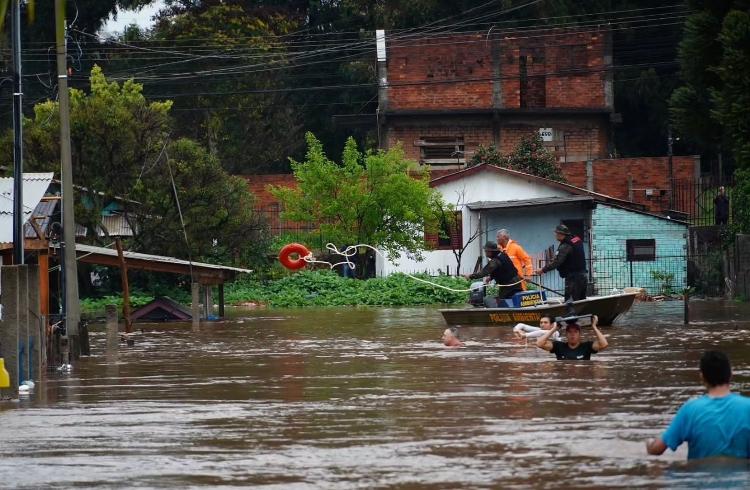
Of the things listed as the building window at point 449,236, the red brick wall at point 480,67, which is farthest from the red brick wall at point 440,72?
the building window at point 449,236

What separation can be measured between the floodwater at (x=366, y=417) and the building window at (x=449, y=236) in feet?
80.9

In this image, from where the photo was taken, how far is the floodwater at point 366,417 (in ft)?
38.9

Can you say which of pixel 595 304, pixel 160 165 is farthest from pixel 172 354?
pixel 160 165

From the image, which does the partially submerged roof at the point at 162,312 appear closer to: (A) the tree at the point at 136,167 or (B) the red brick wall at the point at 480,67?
(A) the tree at the point at 136,167

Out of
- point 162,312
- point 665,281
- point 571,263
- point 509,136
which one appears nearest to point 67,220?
point 571,263

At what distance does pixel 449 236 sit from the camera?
171 feet

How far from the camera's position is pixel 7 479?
11961 millimetres

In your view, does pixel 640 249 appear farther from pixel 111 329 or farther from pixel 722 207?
pixel 111 329

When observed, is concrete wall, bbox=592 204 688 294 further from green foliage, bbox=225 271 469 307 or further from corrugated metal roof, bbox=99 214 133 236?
corrugated metal roof, bbox=99 214 133 236

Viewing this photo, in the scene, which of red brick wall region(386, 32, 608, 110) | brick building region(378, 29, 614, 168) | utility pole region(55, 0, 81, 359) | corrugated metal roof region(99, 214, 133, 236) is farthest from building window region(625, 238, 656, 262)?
utility pole region(55, 0, 81, 359)

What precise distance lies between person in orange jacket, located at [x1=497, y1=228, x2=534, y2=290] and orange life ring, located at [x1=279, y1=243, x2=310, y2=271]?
→ 219 inches

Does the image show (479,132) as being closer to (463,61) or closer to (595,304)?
(463,61)

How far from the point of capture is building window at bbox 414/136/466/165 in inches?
2394

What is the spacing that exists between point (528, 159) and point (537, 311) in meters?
28.3
